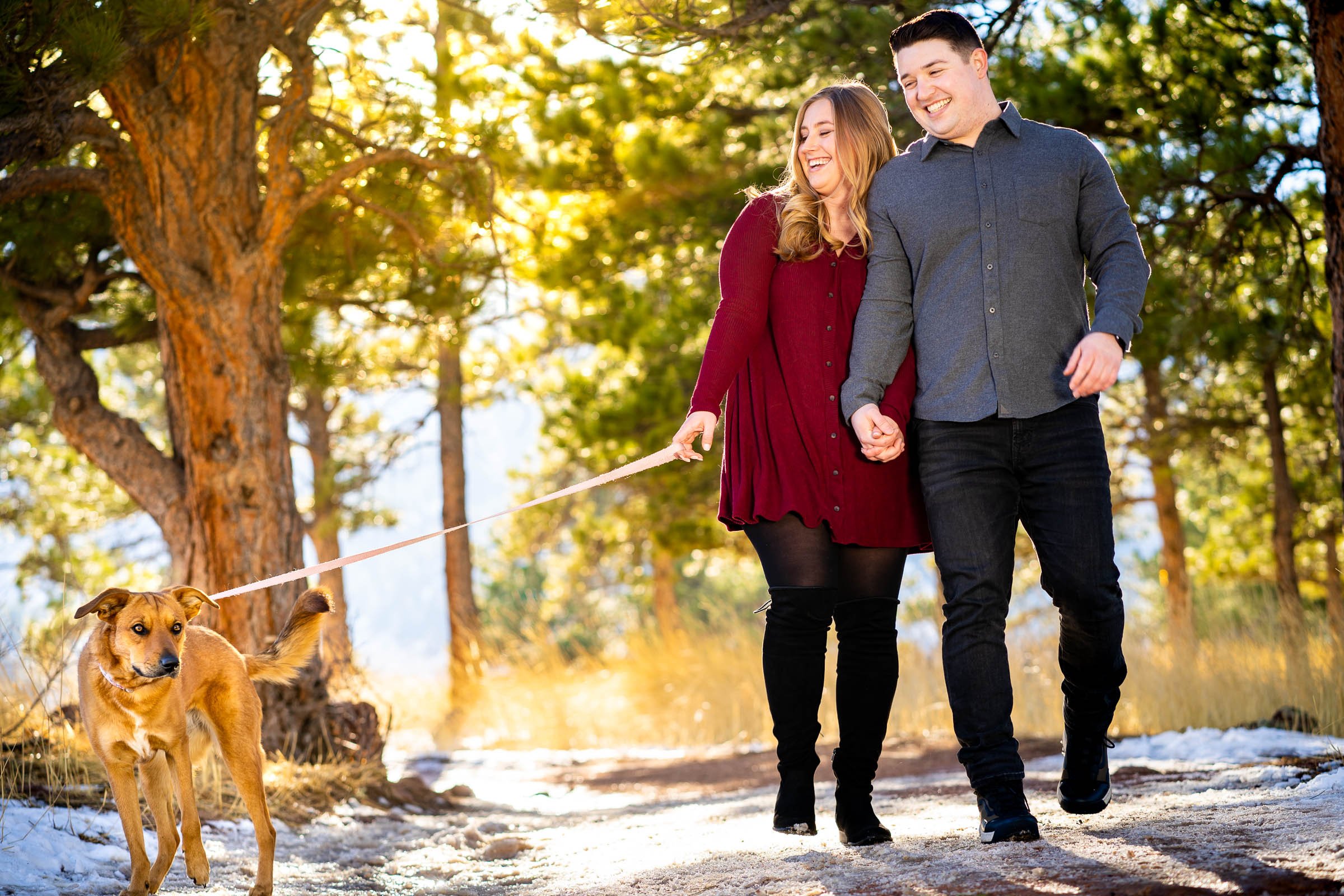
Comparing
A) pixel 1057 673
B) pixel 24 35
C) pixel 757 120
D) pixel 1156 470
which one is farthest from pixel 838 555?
pixel 1156 470

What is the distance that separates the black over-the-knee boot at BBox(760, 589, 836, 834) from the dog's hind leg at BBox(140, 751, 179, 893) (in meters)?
1.79

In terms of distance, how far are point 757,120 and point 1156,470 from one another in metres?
6.30

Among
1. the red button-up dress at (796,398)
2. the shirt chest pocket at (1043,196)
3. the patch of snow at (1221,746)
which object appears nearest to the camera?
the shirt chest pocket at (1043,196)

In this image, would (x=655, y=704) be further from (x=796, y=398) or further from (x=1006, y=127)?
(x=1006, y=127)

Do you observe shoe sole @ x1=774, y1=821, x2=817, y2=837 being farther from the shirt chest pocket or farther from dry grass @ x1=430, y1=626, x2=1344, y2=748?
dry grass @ x1=430, y1=626, x2=1344, y2=748

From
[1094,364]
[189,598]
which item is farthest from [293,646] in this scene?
[1094,364]

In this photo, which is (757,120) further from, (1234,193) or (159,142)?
(159,142)

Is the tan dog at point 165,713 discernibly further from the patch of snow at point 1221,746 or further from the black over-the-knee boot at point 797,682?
the patch of snow at point 1221,746

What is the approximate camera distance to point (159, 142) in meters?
5.96

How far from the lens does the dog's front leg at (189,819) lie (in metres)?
3.34

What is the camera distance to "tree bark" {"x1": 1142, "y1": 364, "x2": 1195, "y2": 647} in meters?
12.5

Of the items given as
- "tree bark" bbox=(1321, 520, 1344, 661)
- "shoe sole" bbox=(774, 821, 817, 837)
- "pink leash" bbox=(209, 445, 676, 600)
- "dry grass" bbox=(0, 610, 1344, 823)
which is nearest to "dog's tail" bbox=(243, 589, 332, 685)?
"pink leash" bbox=(209, 445, 676, 600)

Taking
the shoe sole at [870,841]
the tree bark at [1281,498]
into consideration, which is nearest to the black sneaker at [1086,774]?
the shoe sole at [870,841]

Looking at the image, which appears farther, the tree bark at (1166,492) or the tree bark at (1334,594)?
the tree bark at (1166,492)
